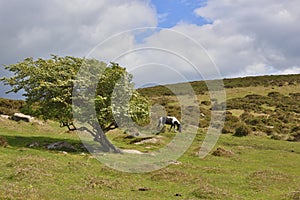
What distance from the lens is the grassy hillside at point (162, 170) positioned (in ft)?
59.3

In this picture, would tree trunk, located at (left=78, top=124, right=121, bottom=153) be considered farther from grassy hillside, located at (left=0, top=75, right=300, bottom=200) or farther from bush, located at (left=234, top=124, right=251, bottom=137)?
bush, located at (left=234, top=124, right=251, bottom=137)

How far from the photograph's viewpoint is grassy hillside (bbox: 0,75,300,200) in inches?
712

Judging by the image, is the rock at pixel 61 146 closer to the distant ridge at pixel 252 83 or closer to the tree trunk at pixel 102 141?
the tree trunk at pixel 102 141

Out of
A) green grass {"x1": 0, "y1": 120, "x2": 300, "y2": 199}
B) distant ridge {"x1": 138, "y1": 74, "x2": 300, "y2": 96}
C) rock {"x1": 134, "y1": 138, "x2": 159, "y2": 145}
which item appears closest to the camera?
green grass {"x1": 0, "y1": 120, "x2": 300, "y2": 199}

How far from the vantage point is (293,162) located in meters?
32.6

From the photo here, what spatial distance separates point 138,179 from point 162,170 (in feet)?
8.08

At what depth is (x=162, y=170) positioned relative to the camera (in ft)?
79.2

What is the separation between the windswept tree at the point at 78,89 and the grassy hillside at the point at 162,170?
3184 mm

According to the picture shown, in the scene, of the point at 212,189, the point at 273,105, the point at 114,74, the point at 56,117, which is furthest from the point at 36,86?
the point at 273,105

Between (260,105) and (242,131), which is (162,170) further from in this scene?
(260,105)

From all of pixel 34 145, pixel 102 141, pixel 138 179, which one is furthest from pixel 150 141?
pixel 138 179

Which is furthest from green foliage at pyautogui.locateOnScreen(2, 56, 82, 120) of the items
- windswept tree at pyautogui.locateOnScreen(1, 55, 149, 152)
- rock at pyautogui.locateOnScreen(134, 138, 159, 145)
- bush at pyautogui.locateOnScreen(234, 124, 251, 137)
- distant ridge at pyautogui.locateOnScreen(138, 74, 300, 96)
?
distant ridge at pyautogui.locateOnScreen(138, 74, 300, 96)

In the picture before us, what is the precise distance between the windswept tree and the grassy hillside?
3.18 m

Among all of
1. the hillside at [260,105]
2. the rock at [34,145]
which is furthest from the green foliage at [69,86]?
the hillside at [260,105]
